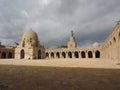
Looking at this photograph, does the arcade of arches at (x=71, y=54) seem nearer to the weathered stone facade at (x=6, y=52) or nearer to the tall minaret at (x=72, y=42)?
the tall minaret at (x=72, y=42)

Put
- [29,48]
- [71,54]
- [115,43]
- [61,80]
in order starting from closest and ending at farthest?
[61,80] < [115,43] < [29,48] < [71,54]

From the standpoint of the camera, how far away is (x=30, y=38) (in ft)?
152

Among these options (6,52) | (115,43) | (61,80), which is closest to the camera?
(61,80)

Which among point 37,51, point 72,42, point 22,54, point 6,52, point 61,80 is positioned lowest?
point 61,80

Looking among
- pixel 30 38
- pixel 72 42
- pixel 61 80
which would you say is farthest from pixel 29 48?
pixel 61 80

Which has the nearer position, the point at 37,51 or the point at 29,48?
the point at 29,48

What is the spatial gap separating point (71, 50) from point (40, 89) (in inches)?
1893

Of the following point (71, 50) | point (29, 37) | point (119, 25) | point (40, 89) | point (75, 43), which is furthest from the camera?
point (75, 43)

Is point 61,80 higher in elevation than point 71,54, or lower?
lower

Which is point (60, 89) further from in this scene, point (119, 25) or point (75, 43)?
point (75, 43)

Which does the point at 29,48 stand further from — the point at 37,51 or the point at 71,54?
the point at 71,54

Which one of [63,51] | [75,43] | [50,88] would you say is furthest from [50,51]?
[50,88]

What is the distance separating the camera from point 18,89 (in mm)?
6023

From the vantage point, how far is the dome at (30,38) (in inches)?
1786
